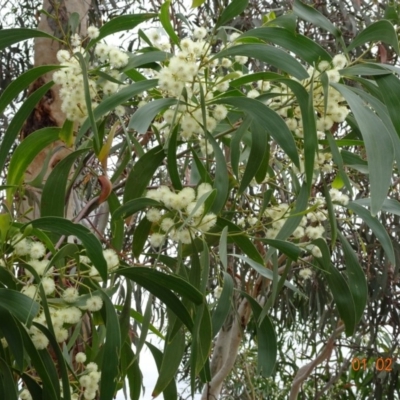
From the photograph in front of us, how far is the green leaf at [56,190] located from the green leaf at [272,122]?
9.6 inches

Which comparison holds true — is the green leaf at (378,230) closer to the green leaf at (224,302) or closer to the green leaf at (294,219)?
the green leaf at (294,219)

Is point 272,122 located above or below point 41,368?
above

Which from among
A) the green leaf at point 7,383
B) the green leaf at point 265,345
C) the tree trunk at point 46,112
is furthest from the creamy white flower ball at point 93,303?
the tree trunk at point 46,112

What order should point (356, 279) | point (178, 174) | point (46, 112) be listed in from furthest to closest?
point (46, 112) < point (356, 279) < point (178, 174)

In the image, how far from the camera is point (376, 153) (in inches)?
27.4

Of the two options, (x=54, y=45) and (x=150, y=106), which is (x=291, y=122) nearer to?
(x=150, y=106)

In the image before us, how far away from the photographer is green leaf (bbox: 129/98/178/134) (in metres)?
0.76

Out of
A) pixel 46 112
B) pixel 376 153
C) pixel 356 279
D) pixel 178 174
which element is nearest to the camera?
pixel 376 153

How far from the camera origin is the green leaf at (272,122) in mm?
804

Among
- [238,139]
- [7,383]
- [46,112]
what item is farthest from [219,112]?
[46,112]

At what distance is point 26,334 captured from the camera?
850 millimetres

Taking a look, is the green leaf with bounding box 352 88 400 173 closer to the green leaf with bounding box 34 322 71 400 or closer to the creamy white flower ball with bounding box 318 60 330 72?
the creamy white flower ball with bounding box 318 60 330 72

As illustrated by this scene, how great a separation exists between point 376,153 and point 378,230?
29 cm

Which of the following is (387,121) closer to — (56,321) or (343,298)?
(343,298)
